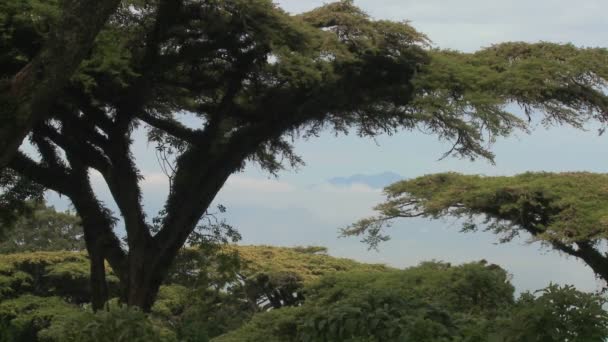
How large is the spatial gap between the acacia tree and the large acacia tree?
14.9 feet

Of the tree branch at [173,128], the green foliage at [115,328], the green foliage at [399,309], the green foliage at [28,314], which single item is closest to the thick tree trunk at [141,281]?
the green foliage at [399,309]

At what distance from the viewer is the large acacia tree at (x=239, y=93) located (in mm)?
13234

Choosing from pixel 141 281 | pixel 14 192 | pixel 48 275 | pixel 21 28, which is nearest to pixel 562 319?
pixel 21 28

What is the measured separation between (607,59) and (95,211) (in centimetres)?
995

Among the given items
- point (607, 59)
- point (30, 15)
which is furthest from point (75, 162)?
point (607, 59)

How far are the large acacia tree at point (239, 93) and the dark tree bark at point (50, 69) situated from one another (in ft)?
14.6

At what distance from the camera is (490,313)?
36.1ft

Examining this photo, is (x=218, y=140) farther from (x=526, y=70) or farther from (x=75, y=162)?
(x=526, y=70)

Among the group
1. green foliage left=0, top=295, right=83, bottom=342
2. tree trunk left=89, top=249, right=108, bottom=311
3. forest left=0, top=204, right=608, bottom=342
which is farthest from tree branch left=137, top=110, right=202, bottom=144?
green foliage left=0, top=295, right=83, bottom=342

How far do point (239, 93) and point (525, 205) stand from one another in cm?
806

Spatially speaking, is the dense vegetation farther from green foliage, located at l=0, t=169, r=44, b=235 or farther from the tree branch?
the tree branch

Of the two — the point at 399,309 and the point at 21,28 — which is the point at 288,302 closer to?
the point at 21,28

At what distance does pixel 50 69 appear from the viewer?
741cm

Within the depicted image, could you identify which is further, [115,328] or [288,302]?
[288,302]
